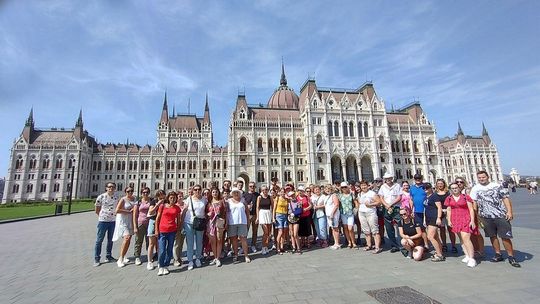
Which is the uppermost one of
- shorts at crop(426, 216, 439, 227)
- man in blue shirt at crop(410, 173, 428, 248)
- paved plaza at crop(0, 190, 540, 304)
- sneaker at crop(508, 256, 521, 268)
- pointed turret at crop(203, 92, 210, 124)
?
pointed turret at crop(203, 92, 210, 124)

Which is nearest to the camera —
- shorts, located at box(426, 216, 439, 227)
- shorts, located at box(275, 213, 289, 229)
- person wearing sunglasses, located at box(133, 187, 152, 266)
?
A: shorts, located at box(426, 216, 439, 227)

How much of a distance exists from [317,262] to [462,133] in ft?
323

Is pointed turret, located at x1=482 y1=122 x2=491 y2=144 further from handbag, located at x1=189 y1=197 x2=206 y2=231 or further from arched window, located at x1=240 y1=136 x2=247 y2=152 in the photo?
handbag, located at x1=189 y1=197 x2=206 y2=231

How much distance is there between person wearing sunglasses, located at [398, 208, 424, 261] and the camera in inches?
271

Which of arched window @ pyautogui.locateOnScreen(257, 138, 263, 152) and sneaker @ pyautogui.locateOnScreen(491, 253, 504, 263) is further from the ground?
arched window @ pyautogui.locateOnScreen(257, 138, 263, 152)

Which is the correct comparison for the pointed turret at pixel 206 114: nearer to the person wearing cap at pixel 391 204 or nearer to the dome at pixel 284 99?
the dome at pixel 284 99

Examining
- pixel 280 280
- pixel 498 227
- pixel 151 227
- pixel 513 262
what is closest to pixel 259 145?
pixel 151 227

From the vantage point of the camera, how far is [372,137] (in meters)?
55.8

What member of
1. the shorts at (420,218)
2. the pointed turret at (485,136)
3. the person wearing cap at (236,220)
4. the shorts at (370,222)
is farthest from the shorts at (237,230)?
the pointed turret at (485,136)

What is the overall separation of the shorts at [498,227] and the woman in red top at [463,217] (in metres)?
0.33

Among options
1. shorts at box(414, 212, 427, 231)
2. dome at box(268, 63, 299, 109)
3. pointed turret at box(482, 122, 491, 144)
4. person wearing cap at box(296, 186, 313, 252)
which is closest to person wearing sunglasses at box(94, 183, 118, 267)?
person wearing cap at box(296, 186, 313, 252)

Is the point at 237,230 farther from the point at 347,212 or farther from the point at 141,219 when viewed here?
the point at 347,212

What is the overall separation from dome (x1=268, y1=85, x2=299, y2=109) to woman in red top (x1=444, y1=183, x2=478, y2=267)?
2382 inches

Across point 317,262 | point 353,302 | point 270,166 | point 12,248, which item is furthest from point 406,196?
point 270,166
